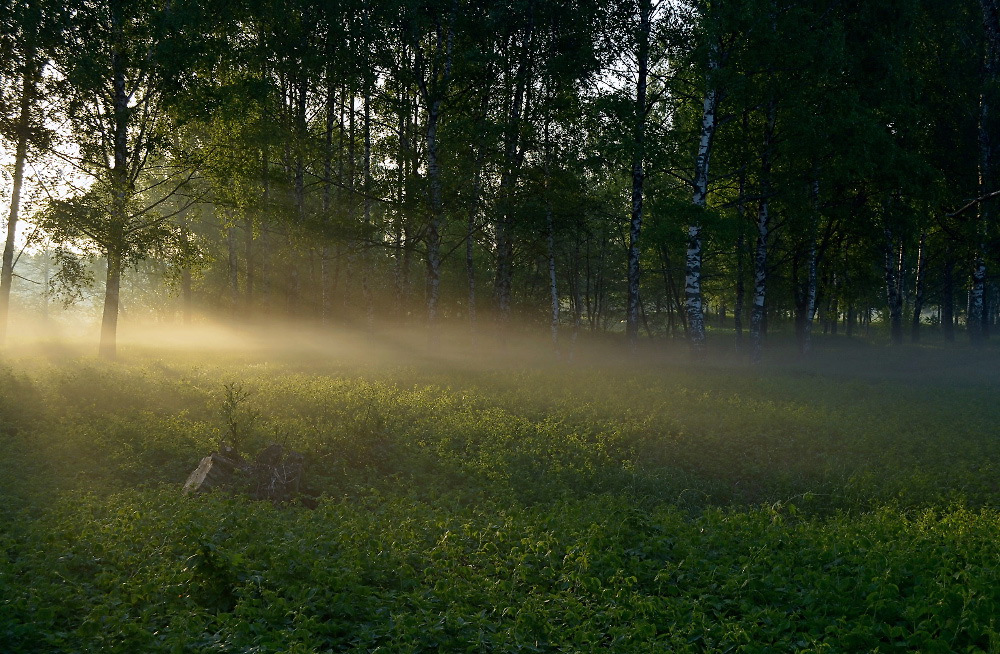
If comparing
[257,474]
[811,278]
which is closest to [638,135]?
[811,278]

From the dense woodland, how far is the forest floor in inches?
262

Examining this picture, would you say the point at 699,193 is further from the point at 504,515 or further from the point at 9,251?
the point at 9,251

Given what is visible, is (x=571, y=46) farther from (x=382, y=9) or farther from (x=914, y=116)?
(x=914, y=116)

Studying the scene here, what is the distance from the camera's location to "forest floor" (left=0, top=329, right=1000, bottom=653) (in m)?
5.78

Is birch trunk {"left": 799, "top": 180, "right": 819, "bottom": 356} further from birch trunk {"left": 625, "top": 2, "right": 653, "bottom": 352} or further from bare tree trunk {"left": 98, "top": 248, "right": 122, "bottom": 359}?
bare tree trunk {"left": 98, "top": 248, "right": 122, "bottom": 359}

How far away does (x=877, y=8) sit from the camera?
25.5 metres

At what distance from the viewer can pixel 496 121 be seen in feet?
84.5

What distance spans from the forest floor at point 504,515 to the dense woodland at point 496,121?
6.65m

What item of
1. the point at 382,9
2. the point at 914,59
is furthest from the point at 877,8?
the point at 382,9

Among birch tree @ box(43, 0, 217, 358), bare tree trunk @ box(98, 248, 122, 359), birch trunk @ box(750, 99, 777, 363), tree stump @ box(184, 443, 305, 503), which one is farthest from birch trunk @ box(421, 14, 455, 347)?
tree stump @ box(184, 443, 305, 503)

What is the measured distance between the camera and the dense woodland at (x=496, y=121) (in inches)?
842

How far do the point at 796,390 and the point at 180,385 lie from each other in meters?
16.7

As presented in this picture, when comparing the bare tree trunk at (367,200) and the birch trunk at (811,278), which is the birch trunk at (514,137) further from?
the birch trunk at (811,278)

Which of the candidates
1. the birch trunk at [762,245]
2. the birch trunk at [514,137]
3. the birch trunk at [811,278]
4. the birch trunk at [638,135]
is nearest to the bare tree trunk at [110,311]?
the birch trunk at [514,137]
